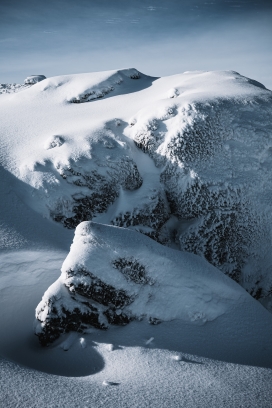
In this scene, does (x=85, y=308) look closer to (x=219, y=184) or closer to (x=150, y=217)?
(x=150, y=217)

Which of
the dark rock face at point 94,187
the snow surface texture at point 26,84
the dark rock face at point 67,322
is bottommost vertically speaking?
the dark rock face at point 67,322

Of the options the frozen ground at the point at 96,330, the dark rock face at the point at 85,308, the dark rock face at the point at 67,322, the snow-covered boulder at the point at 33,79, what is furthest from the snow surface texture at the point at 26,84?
the dark rock face at the point at 67,322

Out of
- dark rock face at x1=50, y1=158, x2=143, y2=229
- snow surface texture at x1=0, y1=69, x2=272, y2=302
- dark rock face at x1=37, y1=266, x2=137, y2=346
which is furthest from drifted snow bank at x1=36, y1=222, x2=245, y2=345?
snow surface texture at x1=0, y1=69, x2=272, y2=302

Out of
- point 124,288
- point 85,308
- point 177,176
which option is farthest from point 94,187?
point 85,308

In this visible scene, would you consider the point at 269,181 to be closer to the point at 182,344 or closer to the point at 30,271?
the point at 182,344

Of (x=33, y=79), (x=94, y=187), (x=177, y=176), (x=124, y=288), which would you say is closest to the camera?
(x=124, y=288)

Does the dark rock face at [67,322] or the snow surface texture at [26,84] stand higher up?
the snow surface texture at [26,84]

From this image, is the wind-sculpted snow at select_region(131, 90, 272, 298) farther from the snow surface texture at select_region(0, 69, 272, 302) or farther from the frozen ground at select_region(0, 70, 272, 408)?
the frozen ground at select_region(0, 70, 272, 408)

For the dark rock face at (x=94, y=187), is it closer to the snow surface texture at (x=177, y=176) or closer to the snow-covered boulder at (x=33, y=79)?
the snow surface texture at (x=177, y=176)
